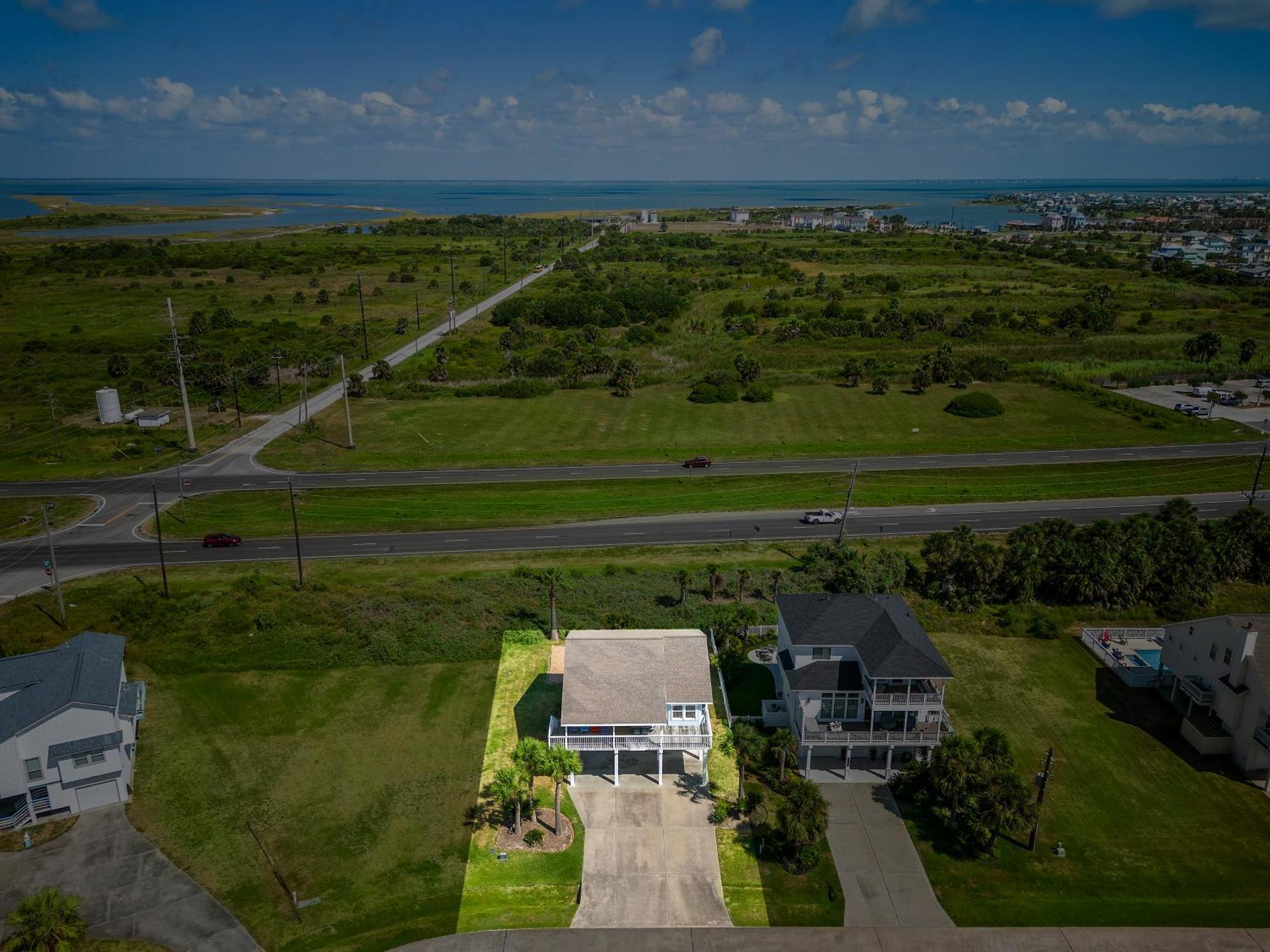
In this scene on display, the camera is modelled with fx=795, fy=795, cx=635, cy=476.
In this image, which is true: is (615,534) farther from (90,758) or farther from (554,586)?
(90,758)

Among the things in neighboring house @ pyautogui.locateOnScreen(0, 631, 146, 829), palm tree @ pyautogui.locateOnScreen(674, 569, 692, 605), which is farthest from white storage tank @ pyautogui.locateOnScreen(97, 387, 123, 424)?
palm tree @ pyautogui.locateOnScreen(674, 569, 692, 605)

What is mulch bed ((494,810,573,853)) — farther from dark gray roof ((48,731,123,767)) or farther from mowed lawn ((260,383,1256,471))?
mowed lawn ((260,383,1256,471))

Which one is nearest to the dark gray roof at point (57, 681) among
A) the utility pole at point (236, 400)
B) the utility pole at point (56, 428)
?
the utility pole at point (56, 428)

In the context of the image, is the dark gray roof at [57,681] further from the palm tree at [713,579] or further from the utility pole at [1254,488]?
the utility pole at [1254,488]

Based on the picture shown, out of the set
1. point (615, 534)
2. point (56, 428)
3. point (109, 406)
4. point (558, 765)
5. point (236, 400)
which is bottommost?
point (615, 534)

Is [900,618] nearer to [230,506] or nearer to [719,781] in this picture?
[719,781]

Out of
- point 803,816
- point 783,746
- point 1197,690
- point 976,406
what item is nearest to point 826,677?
point 783,746
